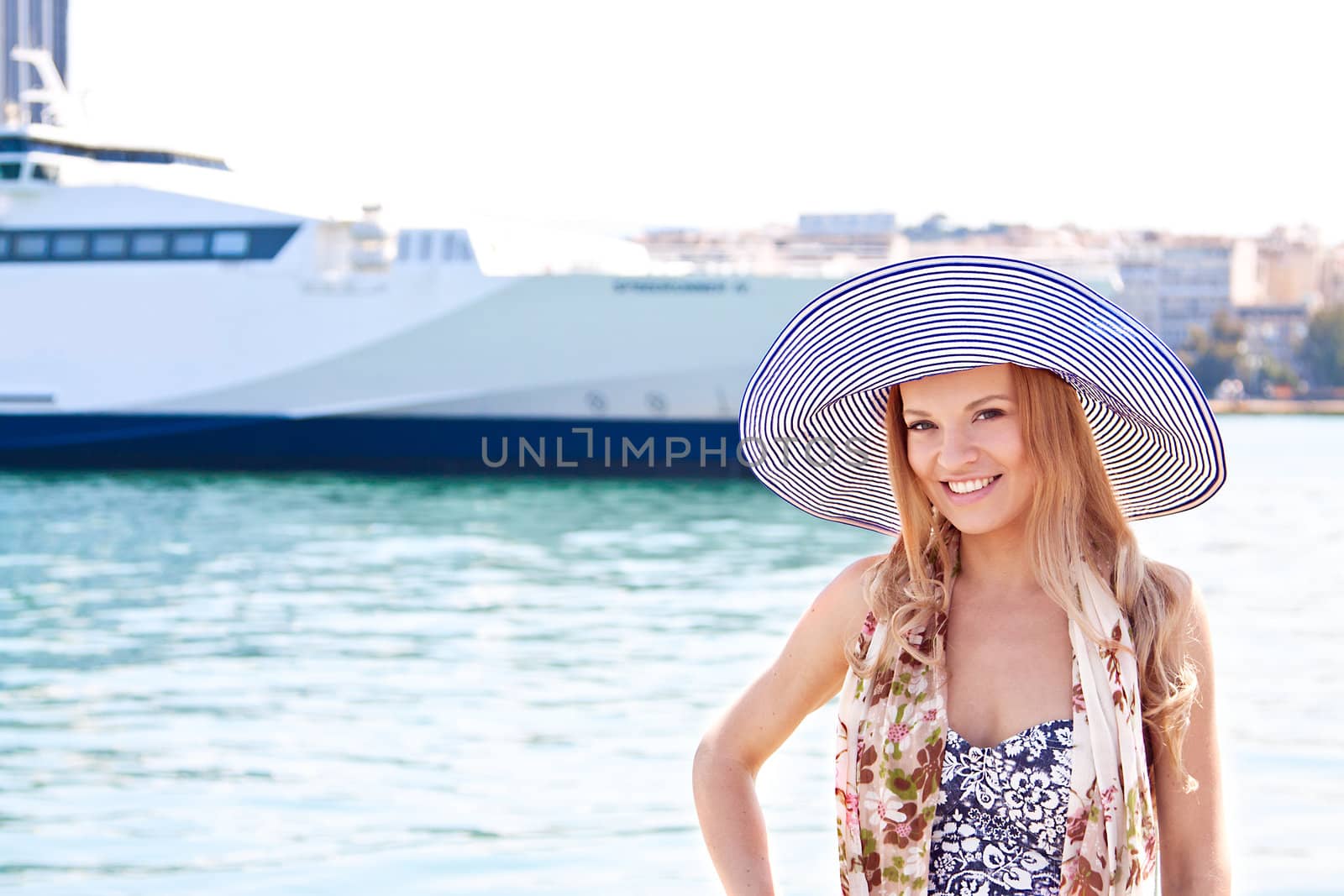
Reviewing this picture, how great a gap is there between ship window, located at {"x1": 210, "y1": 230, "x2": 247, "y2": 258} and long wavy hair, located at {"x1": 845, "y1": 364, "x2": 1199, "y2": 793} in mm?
26479

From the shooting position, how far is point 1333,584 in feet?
43.7

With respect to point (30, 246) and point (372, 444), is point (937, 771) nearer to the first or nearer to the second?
point (372, 444)

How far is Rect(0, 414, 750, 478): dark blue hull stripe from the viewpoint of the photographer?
2561 centimetres

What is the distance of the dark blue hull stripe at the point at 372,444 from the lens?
25609 mm

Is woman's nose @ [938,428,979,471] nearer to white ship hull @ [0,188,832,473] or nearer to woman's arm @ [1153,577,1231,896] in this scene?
woman's arm @ [1153,577,1231,896]

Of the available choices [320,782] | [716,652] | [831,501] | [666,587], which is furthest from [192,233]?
[831,501]

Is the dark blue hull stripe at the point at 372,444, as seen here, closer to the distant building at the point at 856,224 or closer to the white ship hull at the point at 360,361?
the white ship hull at the point at 360,361

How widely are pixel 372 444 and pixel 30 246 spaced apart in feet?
21.1

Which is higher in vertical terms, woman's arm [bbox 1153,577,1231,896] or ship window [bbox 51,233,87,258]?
ship window [bbox 51,233,87,258]

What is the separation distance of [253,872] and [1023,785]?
3741 mm

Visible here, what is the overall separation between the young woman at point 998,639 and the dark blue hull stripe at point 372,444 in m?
23.1

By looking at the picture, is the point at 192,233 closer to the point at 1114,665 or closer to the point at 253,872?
the point at 253,872

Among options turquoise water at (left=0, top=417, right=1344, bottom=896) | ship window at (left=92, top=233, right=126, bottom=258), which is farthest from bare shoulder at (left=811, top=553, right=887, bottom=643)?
ship window at (left=92, top=233, right=126, bottom=258)

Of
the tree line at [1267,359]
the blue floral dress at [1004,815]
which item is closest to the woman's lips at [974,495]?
the blue floral dress at [1004,815]
